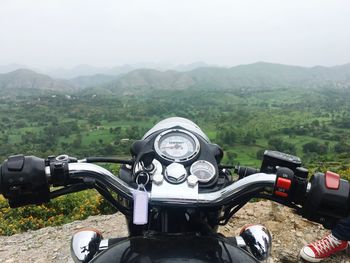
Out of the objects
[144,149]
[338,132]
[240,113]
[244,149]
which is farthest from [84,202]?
[240,113]

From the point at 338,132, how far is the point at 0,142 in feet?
225

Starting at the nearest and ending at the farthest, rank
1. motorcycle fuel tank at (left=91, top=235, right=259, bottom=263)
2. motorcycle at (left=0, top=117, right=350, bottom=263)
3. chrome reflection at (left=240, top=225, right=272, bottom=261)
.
Result: motorcycle fuel tank at (left=91, top=235, right=259, bottom=263), motorcycle at (left=0, top=117, right=350, bottom=263), chrome reflection at (left=240, top=225, right=272, bottom=261)

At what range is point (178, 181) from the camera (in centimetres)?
156

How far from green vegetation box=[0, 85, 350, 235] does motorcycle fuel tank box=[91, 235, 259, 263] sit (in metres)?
5.50

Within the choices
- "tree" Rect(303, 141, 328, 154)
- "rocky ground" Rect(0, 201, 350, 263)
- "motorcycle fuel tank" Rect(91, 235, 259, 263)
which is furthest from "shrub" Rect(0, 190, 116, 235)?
"tree" Rect(303, 141, 328, 154)

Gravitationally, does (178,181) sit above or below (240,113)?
above

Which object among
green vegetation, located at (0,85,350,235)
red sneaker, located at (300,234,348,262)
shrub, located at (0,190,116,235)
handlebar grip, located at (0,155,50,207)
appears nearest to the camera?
handlebar grip, located at (0,155,50,207)

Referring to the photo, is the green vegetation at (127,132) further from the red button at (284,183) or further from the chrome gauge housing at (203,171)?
the red button at (284,183)

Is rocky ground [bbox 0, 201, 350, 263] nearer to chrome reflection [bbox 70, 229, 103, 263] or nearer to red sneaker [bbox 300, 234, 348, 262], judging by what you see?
red sneaker [bbox 300, 234, 348, 262]

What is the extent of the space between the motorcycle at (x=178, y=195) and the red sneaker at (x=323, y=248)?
8.24 ft

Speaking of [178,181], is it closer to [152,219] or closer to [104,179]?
[152,219]

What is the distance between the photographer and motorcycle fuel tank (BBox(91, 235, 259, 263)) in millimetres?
1340

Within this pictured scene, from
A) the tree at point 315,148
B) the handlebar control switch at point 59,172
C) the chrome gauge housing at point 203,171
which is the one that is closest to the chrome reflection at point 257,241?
the chrome gauge housing at point 203,171

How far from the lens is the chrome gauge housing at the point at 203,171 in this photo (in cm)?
168
